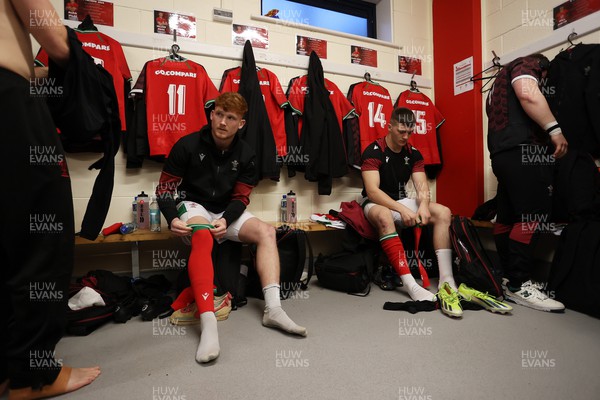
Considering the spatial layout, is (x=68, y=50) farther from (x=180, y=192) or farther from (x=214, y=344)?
(x=214, y=344)

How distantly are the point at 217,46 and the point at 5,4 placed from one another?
71.7 inches

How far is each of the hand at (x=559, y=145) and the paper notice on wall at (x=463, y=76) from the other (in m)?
1.14

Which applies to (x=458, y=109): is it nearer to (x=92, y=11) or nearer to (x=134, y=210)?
(x=134, y=210)

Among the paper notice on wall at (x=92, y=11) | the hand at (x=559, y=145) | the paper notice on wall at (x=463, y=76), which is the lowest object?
the hand at (x=559, y=145)

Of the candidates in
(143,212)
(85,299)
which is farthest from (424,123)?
(85,299)

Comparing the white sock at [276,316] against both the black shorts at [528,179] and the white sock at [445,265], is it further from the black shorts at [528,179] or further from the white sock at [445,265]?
the black shorts at [528,179]

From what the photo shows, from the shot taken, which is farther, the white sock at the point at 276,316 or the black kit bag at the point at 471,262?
the black kit bag at the point at 471,262

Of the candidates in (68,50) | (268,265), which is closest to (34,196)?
(68,50)

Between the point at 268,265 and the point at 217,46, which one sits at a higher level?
the point at 217,46

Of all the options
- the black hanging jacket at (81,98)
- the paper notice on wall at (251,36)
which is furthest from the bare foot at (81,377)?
the paper notice on wall at (251,36)

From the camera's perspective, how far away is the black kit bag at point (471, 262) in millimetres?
1790

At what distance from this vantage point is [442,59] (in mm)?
3064

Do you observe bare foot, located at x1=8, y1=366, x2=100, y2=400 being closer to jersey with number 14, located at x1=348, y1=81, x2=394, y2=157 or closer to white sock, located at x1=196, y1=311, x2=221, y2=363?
white sock, located at x1=196, y1=311, x2=221, y2=363

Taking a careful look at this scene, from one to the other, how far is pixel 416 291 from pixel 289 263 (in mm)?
789
